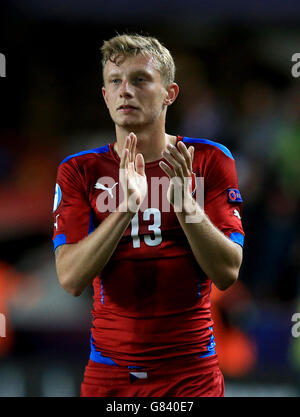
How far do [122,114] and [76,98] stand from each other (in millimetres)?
3960

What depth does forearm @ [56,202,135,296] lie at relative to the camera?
2.39 metres

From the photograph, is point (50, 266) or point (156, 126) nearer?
point (156, 126)

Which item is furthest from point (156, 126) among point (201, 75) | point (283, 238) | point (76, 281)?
point (201, 75)

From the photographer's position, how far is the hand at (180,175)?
237 centimetres

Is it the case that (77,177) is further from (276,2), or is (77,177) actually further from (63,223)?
(276,2)

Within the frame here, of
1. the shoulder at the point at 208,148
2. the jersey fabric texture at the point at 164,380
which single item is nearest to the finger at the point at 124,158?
the shoulder at the point at 208,148

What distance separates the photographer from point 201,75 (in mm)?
6098

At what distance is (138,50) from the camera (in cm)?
269

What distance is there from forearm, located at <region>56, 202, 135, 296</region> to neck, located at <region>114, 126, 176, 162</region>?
1.44 feet

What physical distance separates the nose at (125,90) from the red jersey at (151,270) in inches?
13.6

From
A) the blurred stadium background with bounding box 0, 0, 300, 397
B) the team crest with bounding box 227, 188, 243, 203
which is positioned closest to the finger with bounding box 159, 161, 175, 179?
the team crest with bounding box 227, 188, 243, 203

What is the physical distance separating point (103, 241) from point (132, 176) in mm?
283

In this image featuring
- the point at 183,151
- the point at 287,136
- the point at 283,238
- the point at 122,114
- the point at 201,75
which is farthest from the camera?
the point at 201,75

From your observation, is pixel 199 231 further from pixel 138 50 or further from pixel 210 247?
pixel 138 50
